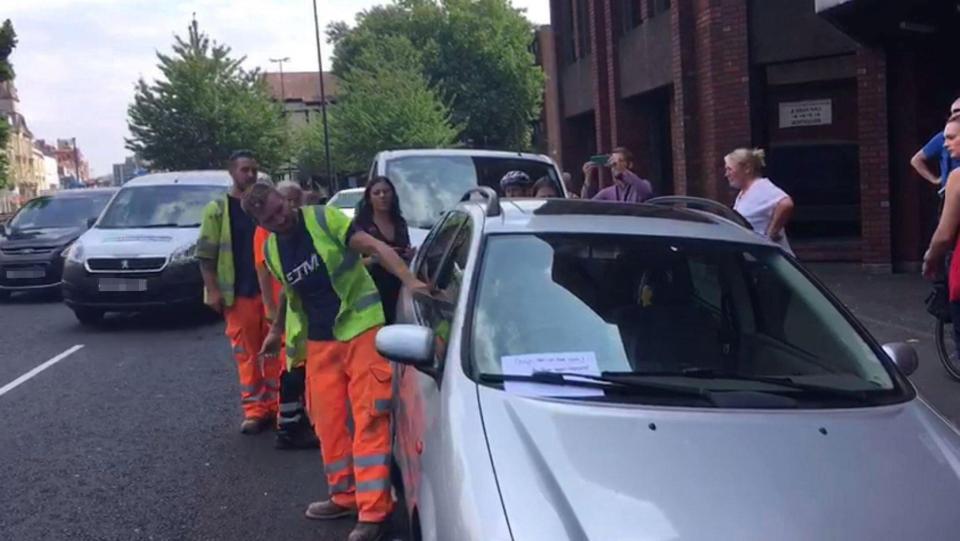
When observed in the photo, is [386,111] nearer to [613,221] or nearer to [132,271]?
[132,271]

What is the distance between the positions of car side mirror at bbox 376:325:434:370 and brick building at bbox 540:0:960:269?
788cm

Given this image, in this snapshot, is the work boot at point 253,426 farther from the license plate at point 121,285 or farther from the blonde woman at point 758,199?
the license plate at point 121,285

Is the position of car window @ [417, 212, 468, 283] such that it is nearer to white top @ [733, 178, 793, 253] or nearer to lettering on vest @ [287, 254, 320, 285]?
lettering on vest @ [287, 254, 320, 285]

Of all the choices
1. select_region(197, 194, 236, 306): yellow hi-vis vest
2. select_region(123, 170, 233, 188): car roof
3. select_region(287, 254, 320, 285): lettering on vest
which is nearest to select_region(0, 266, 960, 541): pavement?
select_region(197, 194, 236, 306): yellow hi-vis vest

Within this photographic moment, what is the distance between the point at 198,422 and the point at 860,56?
983cm

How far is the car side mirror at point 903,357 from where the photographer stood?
13.7ft

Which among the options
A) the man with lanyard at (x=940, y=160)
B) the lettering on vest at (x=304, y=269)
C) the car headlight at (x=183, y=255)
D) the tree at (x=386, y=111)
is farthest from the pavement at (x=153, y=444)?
the tree at (x=386, y=111)

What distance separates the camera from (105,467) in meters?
6.91

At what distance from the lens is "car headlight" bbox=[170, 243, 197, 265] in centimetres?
1295

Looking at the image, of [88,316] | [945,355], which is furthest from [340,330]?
[88,316]

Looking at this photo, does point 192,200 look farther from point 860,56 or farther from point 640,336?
point 640,336

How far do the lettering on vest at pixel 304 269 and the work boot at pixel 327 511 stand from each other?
1.12 meters

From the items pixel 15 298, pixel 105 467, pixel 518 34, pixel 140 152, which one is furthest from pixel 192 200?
pixel 518 34

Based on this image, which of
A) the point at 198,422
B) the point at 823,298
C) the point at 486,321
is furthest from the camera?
the point at 198,422
